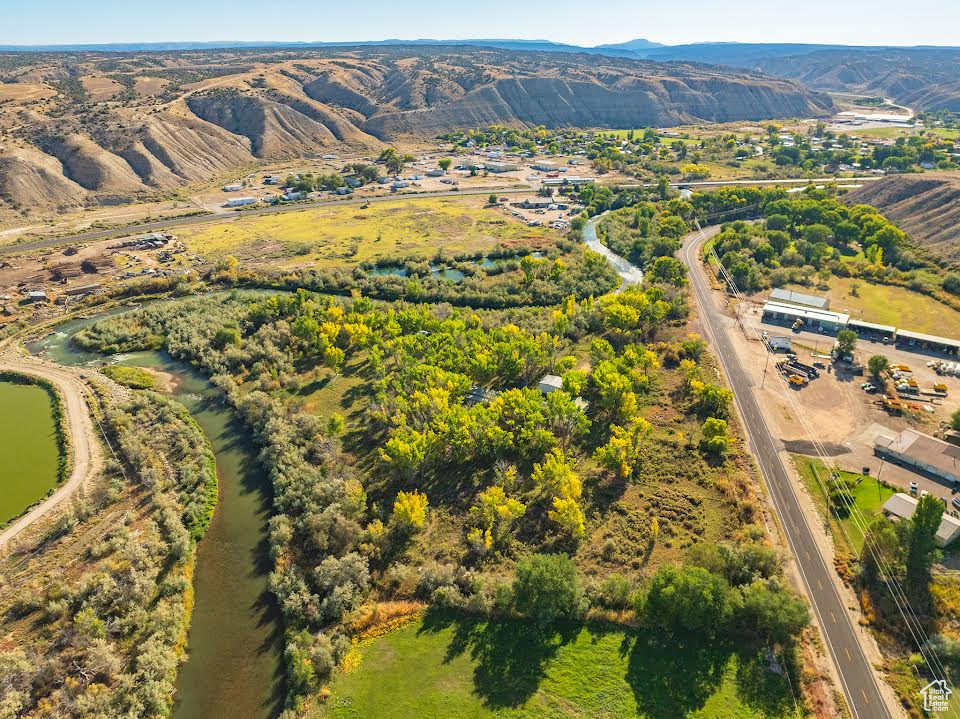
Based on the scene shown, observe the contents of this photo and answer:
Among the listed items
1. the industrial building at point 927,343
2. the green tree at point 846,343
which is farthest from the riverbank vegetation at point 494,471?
the industrial building at point 927,343

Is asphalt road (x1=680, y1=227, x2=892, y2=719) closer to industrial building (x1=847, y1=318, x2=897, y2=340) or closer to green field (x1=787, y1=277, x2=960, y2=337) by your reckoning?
industrial building (x1=847, y1=318, x2=897, y2=340)

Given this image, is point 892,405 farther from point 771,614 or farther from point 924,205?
point 924,205

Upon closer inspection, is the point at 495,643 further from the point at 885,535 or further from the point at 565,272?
the point at 565,272

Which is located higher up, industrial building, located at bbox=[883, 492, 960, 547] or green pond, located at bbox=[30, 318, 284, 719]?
industrial building, located at bbox=[883, 492, 960, 547]

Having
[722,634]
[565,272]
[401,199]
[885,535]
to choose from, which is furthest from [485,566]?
[401,199]

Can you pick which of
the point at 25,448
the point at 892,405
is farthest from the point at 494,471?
the point at 25,448

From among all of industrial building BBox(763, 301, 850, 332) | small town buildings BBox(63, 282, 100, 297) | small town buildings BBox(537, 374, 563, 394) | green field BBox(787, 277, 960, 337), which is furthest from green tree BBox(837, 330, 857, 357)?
small town buildings BBox(63, 282, 100, 297)

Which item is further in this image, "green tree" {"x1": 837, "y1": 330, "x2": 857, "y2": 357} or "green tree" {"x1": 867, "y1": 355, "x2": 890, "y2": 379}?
"green tree" {"x1": 837, "y1": 330, "x2": 857, "y2": 357}

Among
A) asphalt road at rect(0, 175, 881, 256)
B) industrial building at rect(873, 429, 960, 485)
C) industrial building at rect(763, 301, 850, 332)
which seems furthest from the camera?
asphalt road at rect(0, 175, 881, 256)
